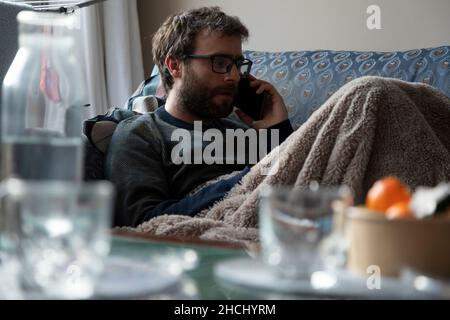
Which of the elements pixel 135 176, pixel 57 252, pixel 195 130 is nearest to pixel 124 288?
pixel 57 252

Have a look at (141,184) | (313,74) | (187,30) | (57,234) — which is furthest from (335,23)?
(57,234)

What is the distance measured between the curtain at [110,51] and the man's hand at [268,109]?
3.75 ft

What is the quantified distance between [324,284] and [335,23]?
8.17 feet

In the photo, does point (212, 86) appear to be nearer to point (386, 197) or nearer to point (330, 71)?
point (330, 71)

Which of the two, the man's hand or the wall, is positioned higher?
the wall

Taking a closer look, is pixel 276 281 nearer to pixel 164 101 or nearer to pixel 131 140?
pixel 131 140

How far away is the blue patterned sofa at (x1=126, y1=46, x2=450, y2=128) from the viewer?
7.16 feet

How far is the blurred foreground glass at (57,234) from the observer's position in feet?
2.12

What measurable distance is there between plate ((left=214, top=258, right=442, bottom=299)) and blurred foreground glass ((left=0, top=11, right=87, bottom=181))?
182mm

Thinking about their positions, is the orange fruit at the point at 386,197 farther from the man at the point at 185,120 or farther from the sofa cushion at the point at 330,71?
the sofa cushion at the point at 330,71

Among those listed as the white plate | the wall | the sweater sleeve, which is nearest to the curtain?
the wall

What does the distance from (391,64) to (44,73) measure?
151cm

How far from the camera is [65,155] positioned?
2.50 ft

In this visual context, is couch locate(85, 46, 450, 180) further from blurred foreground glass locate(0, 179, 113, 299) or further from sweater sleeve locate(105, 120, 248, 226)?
blurred foreground glass locate(0, 179, 113, 299)
